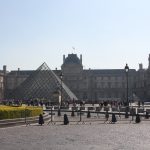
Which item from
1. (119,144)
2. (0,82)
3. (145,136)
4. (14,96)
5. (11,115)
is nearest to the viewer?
(119,144)

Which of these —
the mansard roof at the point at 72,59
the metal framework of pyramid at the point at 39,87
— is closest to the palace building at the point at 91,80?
the mansard roof at the point at 72,59

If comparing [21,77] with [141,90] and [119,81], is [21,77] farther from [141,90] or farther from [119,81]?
[141,90]

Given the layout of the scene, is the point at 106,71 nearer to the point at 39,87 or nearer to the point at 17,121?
the point at 39,87

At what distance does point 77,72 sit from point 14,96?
80.6 meters

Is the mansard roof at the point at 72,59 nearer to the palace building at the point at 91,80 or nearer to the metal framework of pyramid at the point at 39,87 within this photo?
the palace building at the point at 91,80

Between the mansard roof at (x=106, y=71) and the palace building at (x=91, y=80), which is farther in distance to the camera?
the mansard roof at (x=106, y=71)

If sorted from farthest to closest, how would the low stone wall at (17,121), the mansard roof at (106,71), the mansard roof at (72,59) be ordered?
the mansard roof at (106,71), the mansard roof at (72,59), the low stone wall at (17,121)

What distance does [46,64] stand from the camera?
91.6m

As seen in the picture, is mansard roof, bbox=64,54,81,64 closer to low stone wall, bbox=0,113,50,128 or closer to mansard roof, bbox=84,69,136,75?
mansard roof, bbox=84,69,136,75

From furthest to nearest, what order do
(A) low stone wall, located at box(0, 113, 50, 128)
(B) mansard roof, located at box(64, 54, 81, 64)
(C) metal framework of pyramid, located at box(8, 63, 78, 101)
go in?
(B) mansard roof, located at box(64, 54, 81, 64), (C) metal framework of pyramid, located at box(8, 63, 78, 101), (A) low stone wall, located at box(0, 113, 50, 128)

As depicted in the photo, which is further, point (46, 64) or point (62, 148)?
point (46, 64)

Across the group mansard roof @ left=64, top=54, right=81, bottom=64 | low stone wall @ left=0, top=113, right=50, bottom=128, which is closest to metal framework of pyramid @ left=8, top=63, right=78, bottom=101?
low stone wall @ left=0, top=113, right=50, bottom=128

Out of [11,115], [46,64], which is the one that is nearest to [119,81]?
[46,64]

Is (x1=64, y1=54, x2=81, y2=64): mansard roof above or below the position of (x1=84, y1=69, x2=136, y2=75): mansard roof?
above
